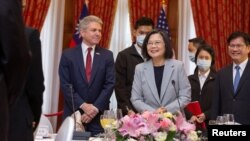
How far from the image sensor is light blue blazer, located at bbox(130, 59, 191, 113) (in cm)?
344

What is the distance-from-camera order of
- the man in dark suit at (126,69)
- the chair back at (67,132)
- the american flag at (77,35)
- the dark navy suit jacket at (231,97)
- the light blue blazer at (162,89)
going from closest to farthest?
the chair back at (67,132) < the light blue blazer at (162,89) < the dark navy suit jacket at (231,97) < the man in dark suit at (126,69) < the american flag at (77,35)

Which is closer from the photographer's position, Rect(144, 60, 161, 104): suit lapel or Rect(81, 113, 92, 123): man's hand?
Rect(144, 60, 161, 104): suit lapel

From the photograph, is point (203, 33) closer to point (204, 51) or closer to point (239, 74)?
point (204, 51)

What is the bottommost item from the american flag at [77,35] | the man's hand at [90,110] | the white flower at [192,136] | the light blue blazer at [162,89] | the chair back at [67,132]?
the white flower at [192,136]

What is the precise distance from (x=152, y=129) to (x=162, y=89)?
142 centimetres

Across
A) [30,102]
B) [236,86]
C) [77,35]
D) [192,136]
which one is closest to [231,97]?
[236,86]

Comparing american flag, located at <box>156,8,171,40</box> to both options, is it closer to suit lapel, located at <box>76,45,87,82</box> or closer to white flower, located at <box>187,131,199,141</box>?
suit lapel, located at <box>76,45,87,82</box>

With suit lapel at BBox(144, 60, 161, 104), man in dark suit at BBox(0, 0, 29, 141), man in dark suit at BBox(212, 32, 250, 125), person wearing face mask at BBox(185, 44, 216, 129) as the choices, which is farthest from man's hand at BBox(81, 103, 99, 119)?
man in dark suit at BBox(0, 0, 29, 141)

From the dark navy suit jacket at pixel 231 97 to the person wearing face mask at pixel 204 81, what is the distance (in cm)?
22

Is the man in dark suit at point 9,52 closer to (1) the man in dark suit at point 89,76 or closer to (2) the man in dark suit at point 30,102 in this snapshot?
(2) the man in dark suit at point 30,102

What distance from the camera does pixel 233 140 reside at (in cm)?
197

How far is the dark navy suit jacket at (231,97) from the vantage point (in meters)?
3.85

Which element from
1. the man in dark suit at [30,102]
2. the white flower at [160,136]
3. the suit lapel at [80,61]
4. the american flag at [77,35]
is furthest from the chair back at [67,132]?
the american flag at [77,35]

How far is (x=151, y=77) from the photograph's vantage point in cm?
354
